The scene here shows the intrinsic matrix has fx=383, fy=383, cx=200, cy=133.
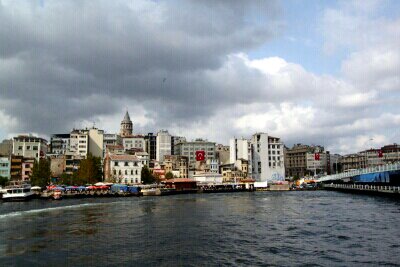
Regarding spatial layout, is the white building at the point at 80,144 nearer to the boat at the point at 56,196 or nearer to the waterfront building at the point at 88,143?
the waterfront building at the point at 88,143

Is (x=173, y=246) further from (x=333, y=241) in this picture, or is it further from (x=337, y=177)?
(x=337, y=177)

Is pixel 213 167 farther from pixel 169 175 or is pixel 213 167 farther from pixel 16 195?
pixel 16 195

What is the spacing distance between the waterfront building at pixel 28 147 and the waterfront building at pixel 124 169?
42555mm

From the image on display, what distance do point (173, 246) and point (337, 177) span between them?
11737cm

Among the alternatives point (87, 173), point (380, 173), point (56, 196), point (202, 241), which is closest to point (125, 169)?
point (87, 173)

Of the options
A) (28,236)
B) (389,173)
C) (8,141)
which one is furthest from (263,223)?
(8,141)

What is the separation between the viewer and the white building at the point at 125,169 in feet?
449

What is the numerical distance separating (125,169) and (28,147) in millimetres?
54181

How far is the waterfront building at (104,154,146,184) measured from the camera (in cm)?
13662

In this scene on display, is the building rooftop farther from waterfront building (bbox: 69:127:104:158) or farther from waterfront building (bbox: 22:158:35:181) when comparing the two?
waterfront building (bbox: 69:127:104:158)

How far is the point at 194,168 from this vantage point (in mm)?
191250

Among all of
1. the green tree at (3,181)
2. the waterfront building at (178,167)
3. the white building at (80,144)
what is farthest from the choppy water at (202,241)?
the white building at (80,144)

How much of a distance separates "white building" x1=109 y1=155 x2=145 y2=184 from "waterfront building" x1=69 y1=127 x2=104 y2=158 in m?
49.9

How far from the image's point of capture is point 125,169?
139 m
